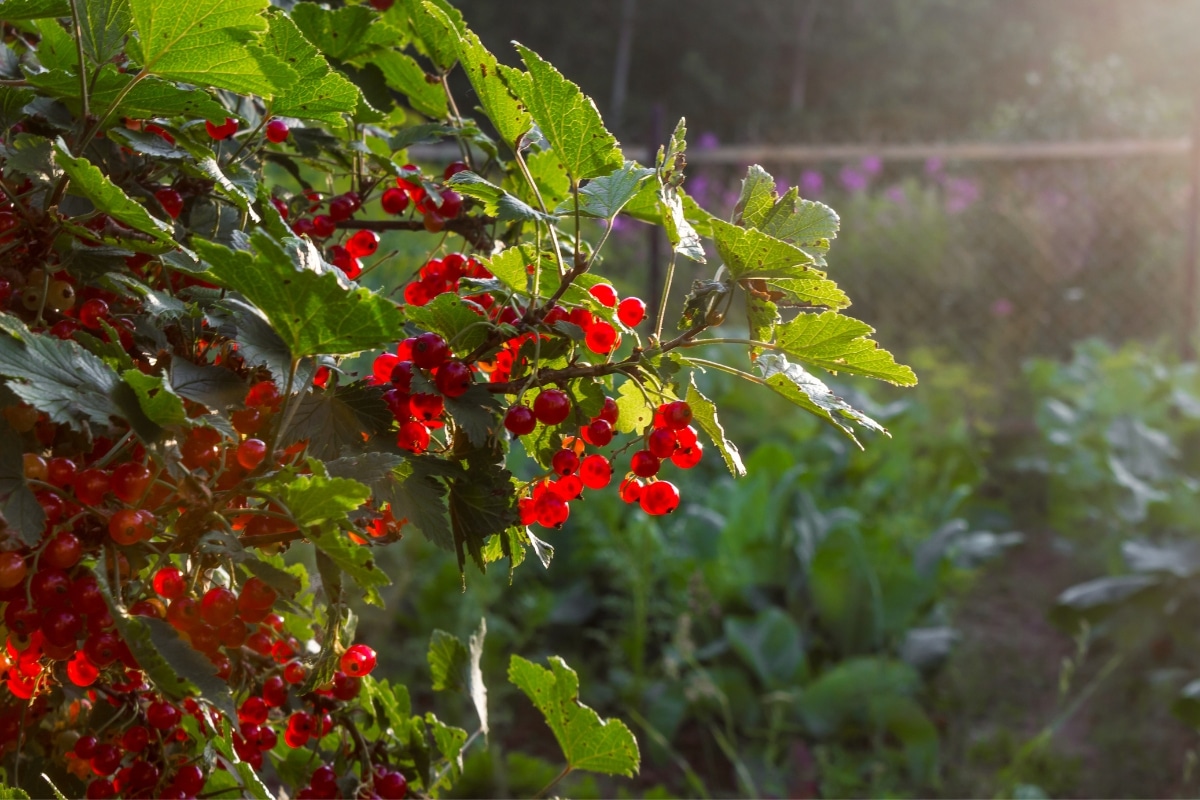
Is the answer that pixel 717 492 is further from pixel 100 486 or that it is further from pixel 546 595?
pixel 100 486

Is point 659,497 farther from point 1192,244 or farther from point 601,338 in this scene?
point 1192,244

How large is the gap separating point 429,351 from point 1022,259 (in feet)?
21.5

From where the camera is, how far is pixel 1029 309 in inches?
254

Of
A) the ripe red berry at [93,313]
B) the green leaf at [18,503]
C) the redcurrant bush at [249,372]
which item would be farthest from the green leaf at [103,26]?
the green leaf at [18,503]

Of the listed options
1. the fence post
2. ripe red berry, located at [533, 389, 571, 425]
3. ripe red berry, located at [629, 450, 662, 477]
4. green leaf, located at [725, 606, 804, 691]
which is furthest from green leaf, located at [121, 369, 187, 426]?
the fence post

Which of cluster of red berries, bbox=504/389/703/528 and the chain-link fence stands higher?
cluster of red berries, bbox=504/389/703/528

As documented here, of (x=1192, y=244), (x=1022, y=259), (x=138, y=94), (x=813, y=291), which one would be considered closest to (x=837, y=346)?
(x=813, y=291)

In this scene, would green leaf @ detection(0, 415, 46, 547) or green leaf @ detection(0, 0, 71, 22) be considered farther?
green leaf @ detection(0, 0, 71, 22)

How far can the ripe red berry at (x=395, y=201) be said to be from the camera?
3.24ft

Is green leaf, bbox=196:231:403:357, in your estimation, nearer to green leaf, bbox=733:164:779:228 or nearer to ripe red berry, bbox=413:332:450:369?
ripe red berry, bbox=413:332:450:369

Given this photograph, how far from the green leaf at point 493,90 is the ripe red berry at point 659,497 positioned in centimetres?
27

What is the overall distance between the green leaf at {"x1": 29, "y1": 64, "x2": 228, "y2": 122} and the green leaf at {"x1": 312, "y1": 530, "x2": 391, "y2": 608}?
31cm

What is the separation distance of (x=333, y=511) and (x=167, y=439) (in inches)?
4.9

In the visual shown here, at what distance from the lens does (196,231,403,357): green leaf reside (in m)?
0.56
